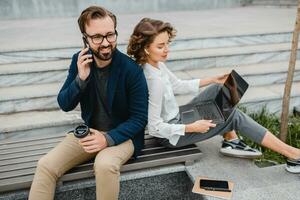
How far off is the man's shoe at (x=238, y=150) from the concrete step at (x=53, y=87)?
1355 mm

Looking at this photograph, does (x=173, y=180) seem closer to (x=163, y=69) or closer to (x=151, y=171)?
(x=151, y=171)

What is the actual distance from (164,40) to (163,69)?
360mm

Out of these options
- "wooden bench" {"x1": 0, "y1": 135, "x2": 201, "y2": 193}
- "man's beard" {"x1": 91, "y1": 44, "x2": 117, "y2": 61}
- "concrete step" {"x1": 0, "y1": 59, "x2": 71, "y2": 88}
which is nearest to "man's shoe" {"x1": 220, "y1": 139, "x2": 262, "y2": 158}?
"wooden bench" {"x1": 0, "y1": 135, "x2": 201, "y2": 193}

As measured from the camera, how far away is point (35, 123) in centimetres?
310

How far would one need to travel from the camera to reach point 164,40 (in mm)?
2268

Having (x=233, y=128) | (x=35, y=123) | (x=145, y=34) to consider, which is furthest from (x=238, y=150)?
(x=35, y=123)

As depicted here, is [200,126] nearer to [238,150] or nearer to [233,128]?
[233,128]

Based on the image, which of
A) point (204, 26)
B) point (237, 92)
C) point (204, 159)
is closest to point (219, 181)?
point (204, 159)

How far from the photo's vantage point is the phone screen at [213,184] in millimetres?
2299

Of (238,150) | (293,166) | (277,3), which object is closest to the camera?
(293,166)

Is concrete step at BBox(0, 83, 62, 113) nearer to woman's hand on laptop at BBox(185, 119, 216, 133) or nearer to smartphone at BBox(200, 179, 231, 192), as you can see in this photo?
woman's hand on laptop at BBox(185, 119, 216, 133)

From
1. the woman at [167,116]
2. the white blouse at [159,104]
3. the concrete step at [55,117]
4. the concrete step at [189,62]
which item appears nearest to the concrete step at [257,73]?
the concrete step at [189,62]

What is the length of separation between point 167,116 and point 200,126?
307 millimetres

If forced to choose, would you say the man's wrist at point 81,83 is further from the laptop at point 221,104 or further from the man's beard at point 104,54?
the laptop at point 221,104
